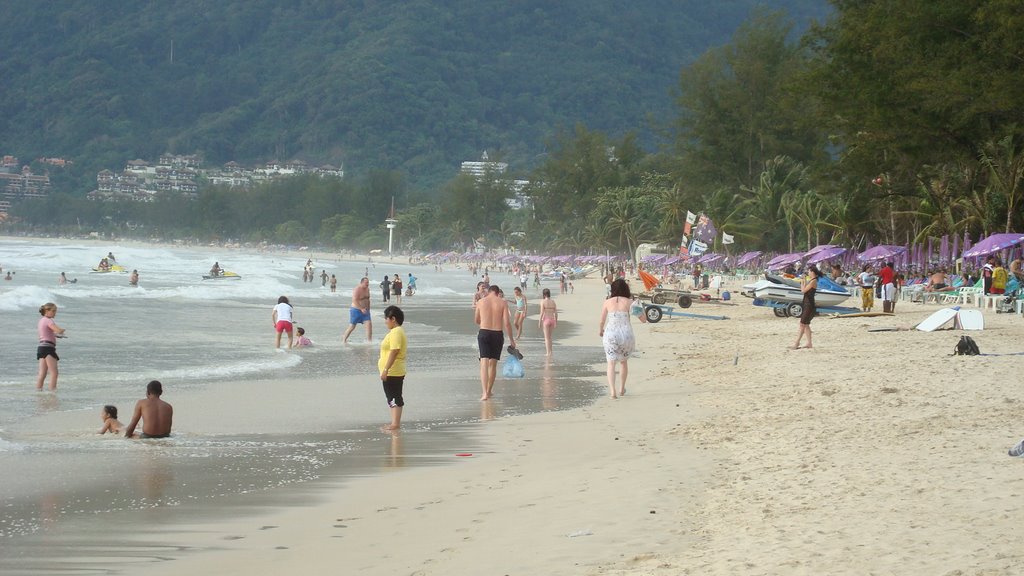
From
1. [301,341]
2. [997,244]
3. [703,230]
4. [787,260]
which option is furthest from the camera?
[787,260]

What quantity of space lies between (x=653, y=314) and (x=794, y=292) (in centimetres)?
322

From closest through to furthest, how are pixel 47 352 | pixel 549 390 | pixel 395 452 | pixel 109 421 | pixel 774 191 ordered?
pixel 395 452
pixel 109 421
pixel 47 352
pixel 549 390
pixel 774 191

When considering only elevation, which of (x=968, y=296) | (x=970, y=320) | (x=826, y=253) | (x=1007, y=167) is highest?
(x=1007, y=167)

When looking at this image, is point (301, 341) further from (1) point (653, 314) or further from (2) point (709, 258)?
(2) point (709, 258)

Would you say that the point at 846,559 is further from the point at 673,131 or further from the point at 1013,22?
the point at 673,131

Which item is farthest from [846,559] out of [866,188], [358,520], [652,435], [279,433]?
[866,188]

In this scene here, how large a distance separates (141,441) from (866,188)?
119ft

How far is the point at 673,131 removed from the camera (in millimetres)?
85875

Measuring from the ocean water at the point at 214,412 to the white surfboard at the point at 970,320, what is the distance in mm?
5725

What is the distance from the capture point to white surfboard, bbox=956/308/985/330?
17562 mm

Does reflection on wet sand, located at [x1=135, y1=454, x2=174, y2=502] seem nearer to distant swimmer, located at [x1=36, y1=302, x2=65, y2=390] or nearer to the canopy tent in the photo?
distant swimmer, located at [x1=36, y1=302, x2=65, y2=390]

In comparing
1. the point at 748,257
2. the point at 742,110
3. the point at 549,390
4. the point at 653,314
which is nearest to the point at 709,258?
the point at 748,257

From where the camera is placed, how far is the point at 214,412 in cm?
1210

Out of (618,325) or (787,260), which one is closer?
(618,325)
